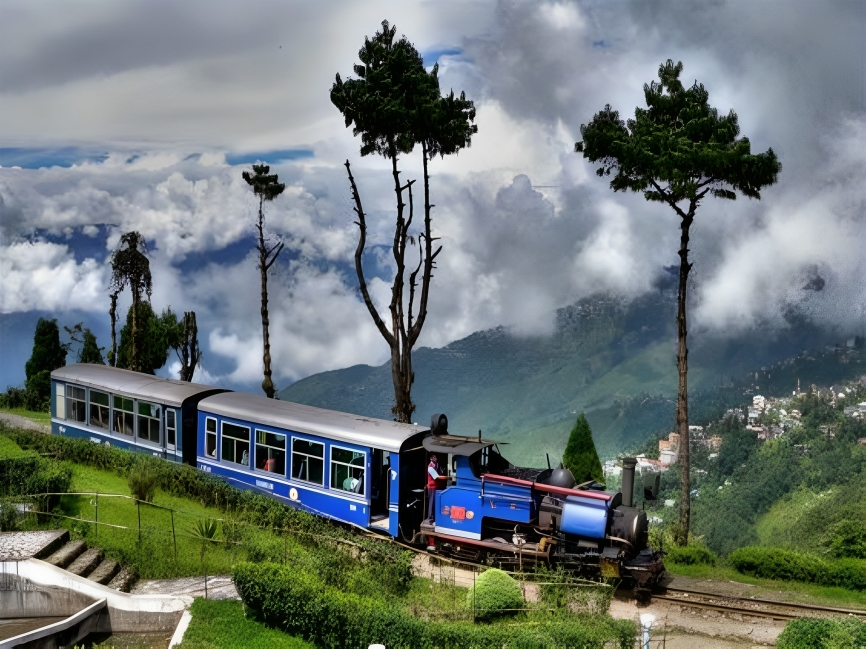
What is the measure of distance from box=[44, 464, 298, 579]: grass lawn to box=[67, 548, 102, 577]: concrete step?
26 cm

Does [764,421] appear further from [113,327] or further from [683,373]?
[113,327]

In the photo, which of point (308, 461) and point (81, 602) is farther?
point (308, 461)

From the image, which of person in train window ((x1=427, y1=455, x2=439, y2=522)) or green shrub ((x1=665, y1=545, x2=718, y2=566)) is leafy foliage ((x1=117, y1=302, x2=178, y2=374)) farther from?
green shrub ((x1=665, y1=545, x2=718, y2=566))

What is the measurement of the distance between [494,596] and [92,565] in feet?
22.7

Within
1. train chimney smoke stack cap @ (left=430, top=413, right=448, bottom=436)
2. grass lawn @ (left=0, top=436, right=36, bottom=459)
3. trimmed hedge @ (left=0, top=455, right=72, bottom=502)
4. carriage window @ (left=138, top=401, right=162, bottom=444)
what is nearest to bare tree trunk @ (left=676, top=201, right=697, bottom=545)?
train chimney smoke stack cap @ (left=430, top=413, right=448, bottom=436)

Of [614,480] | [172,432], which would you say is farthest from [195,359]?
[614,480]

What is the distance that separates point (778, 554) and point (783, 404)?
974 centimetres

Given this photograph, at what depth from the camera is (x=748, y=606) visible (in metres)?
14.9

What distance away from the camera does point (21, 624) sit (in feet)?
45.3

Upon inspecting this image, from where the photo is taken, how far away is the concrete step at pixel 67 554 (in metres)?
14.6

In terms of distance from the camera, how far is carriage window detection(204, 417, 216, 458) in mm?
19797

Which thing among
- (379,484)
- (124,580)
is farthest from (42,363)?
(379,484)

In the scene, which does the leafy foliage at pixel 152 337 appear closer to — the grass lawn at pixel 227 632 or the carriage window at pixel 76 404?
the carriage window at pixel 76 404

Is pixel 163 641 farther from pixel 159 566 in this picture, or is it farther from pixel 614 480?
pixel 614 480
